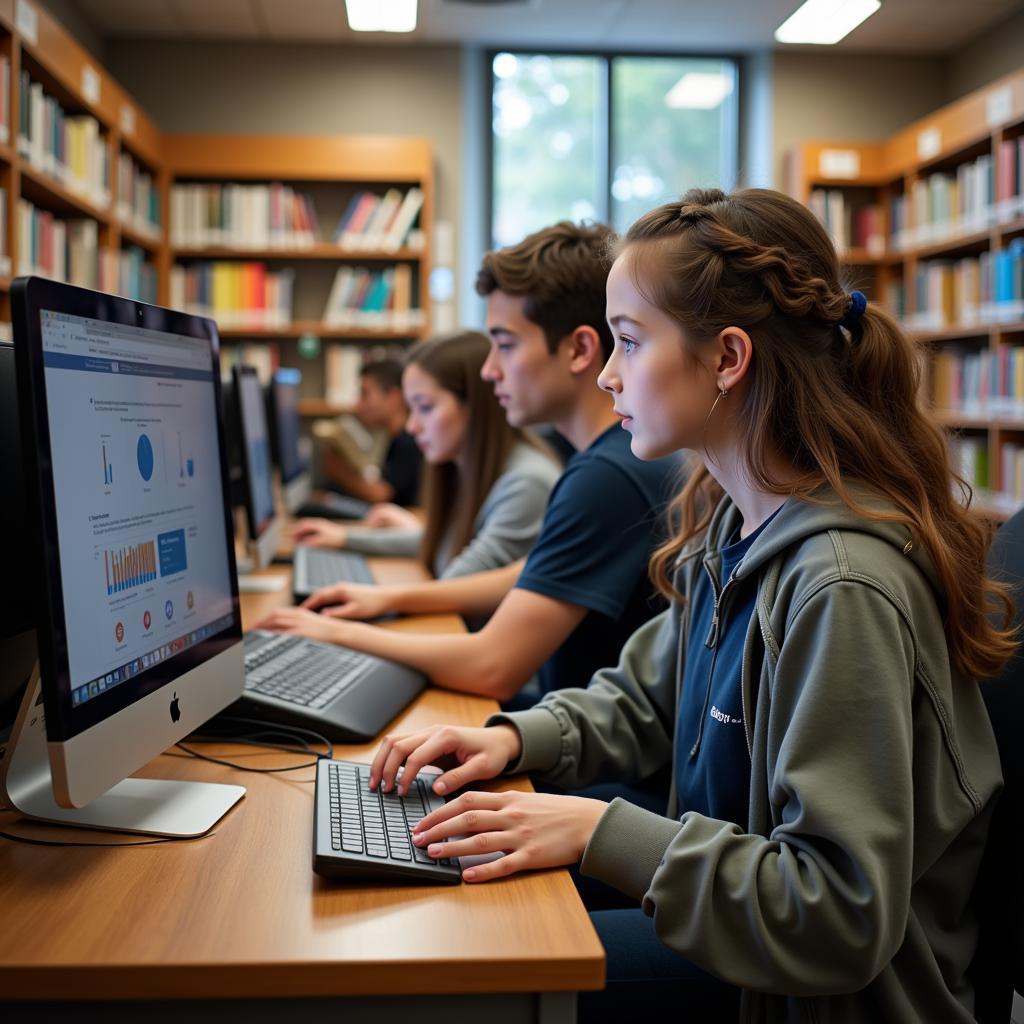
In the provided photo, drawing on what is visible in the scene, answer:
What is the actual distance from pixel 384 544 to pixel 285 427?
0.92 metres

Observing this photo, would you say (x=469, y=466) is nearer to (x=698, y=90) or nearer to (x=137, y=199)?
(x=137, y=199)

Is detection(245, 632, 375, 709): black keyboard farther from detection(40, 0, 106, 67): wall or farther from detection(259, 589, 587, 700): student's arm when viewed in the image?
detection(40, 0, 106, 67): wall

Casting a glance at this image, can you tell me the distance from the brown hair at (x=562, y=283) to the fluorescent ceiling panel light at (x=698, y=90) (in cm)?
481

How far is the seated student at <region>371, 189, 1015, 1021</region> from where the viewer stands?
764 millimetres

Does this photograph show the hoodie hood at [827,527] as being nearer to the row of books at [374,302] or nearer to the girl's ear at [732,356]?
the girl's ear at [732,356]

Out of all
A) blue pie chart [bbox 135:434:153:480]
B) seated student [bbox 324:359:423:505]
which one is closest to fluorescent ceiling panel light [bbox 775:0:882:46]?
seated student [bbox 324:359:423:505]

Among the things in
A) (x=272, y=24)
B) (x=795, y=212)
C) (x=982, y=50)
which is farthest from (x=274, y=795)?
(x=982, y=50)

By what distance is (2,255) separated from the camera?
349cm

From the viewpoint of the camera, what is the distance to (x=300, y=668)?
1.33m

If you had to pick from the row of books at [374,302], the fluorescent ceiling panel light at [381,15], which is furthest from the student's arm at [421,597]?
the row of books at [374,302]

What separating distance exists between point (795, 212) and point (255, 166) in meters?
4.86

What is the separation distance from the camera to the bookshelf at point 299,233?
536 centimetres

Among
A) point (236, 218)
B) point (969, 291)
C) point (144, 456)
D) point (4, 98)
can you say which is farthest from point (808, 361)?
point (236, 218)

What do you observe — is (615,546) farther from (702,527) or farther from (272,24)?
(272,24)
